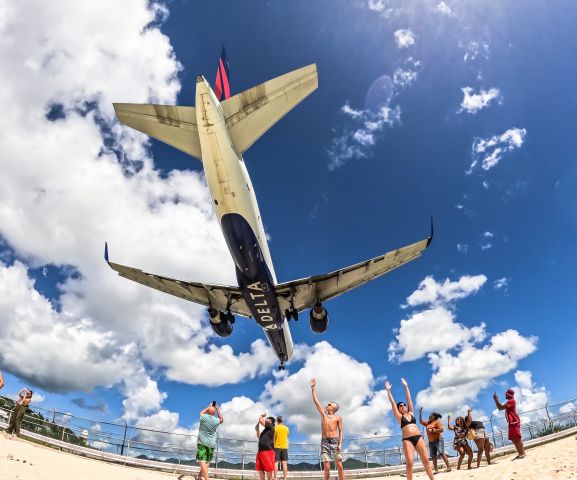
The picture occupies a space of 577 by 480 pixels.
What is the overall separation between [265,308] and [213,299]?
13.8ft

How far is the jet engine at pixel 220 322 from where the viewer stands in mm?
19656

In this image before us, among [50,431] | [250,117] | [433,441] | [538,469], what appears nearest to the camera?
[538,469]

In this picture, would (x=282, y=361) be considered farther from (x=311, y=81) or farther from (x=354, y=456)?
(x=311, y=81)

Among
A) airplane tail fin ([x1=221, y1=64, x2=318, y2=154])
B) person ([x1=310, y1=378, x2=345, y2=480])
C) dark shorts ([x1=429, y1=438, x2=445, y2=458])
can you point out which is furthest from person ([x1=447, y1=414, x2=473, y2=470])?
airplane tail fin ([x1=221, y1=64, x2=318, y2=154])

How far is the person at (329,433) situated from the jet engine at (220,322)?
1231 centimetres

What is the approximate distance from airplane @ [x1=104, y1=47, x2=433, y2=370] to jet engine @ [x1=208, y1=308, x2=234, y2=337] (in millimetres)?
51

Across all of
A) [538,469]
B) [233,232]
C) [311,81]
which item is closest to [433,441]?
[538,469]

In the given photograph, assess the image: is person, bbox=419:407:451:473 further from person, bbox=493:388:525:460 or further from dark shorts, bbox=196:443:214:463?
dark shorts, bbox=196:443:214:463

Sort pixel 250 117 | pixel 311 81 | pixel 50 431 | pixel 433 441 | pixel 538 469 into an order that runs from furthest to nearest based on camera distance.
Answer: pixel 50 431 → pixel 250 117 → pixel 311 81 → pixel 433 441 → pixel 538 469

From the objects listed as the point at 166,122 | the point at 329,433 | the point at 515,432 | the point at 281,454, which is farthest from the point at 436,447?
the point at 166,122

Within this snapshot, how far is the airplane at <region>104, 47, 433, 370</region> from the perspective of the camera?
13.4 m

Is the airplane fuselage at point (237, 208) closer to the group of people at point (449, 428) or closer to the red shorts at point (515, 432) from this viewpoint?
the group of people at point (449, 428)

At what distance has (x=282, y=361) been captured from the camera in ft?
72.5

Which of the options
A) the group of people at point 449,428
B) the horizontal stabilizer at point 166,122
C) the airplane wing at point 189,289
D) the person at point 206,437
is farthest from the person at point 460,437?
the horizontal stabilizer at point 166,122
